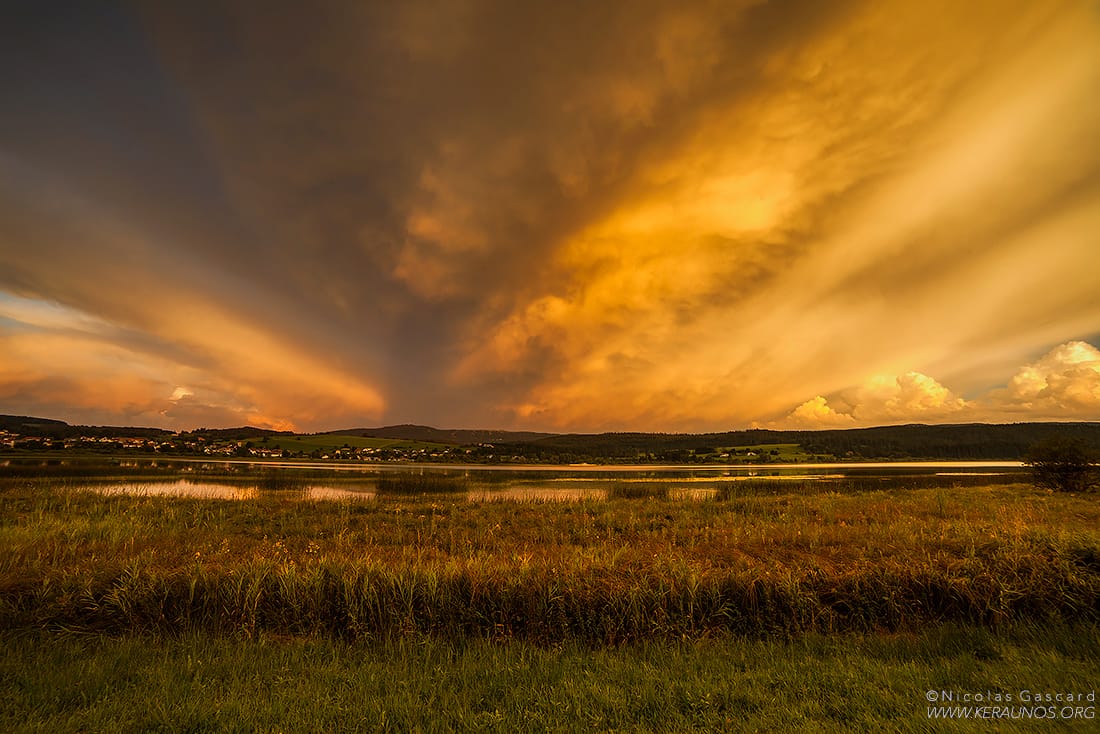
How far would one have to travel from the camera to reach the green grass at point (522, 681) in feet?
17.4

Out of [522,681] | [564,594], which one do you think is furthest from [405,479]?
[522,681]

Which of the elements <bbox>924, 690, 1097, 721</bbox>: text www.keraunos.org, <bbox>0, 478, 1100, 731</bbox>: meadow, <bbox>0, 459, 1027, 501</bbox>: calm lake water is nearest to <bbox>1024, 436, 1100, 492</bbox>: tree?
<bbox>0, 459, 1027, 501</bbox>: calm lake water

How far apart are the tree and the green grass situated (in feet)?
119

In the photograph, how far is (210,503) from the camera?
90.9ft

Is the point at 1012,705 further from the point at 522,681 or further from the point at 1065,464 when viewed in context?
the point at 1065,464

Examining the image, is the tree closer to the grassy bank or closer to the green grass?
the grassy bank

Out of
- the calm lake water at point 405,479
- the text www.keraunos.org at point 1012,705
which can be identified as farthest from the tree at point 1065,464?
the text www.keraunos.org at point 1012,705

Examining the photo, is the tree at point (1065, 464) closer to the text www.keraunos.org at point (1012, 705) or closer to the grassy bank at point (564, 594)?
the grassy bank at point (564, 594)

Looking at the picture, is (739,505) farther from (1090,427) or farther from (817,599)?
(1090,427)

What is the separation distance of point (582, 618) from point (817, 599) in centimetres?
468

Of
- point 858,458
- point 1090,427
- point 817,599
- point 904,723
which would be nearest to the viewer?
point 904,723

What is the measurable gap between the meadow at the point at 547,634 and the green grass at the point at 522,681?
0.04 m

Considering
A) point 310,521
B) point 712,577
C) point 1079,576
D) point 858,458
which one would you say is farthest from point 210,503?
point 858,458

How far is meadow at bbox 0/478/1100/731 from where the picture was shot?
5.61 metres
